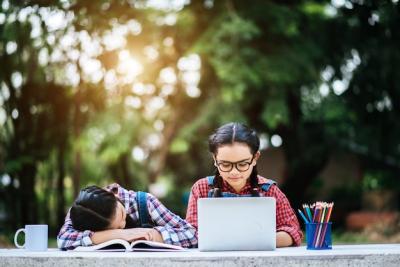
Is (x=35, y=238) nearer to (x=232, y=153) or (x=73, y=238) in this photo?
(x=73, y=238)

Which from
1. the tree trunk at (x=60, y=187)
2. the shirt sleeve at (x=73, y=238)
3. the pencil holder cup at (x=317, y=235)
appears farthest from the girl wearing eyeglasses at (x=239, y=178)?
the tree trunk at (x=60, y=187)

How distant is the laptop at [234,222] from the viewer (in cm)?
227

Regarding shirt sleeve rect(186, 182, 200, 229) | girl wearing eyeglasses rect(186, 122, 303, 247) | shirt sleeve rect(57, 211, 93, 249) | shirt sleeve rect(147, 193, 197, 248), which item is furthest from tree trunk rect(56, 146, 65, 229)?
shirt sleeve rect(57, 211, 93, 249)

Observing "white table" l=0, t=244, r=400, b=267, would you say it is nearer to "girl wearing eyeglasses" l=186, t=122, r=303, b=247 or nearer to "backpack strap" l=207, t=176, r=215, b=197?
"girl wearing eyeglasses" l=186, t=122, r=303, b=247

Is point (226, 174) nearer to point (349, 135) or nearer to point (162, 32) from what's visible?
point (162, 32)

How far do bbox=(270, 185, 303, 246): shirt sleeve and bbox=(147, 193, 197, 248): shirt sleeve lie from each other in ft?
1.28

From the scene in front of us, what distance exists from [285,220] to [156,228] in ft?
2.03

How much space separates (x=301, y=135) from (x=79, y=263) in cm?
1357

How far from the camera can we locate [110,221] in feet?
8.23

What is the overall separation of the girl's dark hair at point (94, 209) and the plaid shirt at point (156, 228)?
36mm

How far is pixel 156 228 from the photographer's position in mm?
2549

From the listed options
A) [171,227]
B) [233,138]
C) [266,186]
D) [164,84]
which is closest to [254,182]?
[266,186]

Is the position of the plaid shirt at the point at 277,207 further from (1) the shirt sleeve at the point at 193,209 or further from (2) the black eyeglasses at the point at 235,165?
(2) the black eyeglasses at the point at 235,165

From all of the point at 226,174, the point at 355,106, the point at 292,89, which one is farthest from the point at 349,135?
the point at 226,174
